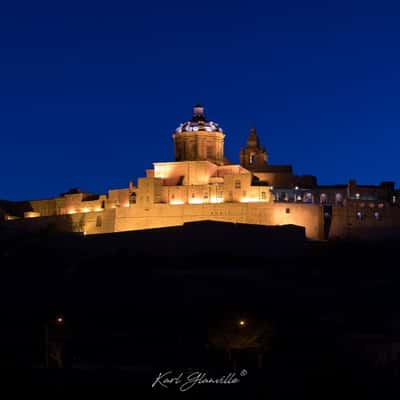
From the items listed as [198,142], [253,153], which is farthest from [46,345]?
[253,153]

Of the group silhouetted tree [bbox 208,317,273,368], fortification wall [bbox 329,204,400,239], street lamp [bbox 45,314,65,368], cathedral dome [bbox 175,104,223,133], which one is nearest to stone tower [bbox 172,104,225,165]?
cathedral dome [bbox 175,104,223,133]

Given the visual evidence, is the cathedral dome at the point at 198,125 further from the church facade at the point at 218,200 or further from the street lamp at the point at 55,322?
the street lamp at the point at 55,322

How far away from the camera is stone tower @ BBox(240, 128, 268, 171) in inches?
3088

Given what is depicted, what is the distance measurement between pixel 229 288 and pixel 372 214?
16144 millimetres

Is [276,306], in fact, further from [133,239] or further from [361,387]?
[361,387]

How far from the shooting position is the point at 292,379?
3241 cm

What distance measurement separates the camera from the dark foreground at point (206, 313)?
105 feet

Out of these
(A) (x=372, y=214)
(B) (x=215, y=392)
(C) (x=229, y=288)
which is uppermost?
(A) (x=372, y=214)

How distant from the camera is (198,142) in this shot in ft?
243

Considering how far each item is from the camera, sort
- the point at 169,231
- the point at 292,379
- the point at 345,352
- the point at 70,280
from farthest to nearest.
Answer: the point at 169,231, the point at 70,280, the point at 345,352, the point at 292,379

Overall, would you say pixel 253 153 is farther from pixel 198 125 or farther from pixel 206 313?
pixel 206 313

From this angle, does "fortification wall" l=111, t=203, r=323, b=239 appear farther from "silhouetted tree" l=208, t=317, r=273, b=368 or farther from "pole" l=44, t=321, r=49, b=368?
"pole" l=44, t=321, r=49, b=368

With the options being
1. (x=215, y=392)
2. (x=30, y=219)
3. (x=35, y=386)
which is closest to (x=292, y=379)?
(x=215, y=392)

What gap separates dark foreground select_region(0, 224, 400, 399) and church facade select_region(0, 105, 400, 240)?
321cm
